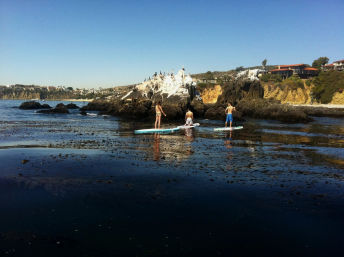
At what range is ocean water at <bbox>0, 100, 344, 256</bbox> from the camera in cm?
624

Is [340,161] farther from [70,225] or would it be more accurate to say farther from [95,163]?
[70,225]

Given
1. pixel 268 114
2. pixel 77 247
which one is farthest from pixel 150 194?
pixel 268 114

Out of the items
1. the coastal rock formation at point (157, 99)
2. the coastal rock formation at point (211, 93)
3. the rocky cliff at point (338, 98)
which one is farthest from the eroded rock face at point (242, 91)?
the coastal rock formation at point (211, 93)

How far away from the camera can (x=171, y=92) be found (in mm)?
69875

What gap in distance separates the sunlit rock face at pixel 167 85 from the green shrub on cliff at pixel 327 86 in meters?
70.3

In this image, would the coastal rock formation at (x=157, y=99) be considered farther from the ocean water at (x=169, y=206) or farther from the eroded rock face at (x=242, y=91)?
the ocean water at (x=169, y=206)

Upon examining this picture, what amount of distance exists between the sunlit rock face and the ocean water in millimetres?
54023

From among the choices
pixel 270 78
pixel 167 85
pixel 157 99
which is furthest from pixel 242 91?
pixel 270 78

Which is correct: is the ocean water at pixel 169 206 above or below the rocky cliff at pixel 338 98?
below

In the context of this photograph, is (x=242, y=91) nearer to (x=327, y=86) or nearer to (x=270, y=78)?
(x=327, y=86)

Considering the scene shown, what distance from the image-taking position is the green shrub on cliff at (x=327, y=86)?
367 ft

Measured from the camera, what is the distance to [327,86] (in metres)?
117

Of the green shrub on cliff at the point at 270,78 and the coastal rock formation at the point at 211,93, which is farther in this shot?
the green shrub on cliff at the point at 270,78

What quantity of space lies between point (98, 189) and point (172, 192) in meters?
2.72
